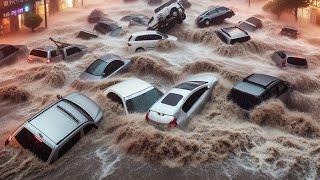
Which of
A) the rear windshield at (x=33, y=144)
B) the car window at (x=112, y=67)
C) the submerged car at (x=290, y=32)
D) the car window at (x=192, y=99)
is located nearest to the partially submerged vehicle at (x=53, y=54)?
the car window at (x=112, y=67)

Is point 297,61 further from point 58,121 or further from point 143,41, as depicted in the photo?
point 58,121

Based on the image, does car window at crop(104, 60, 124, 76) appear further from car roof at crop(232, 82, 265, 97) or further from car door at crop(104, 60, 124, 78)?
car roof at crop(232, 82, 265, 97)

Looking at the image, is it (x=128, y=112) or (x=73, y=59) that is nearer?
(x=128, y=112)

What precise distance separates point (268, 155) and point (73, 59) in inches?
522

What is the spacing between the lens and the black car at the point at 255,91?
14969mm

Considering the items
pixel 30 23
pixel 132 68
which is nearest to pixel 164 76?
pixel 132 68

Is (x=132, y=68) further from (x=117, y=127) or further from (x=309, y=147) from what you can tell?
(x=309, y=147)

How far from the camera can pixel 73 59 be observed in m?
21.8

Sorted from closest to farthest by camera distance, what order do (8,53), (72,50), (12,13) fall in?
(72,50) < (8,53) < (12,13)

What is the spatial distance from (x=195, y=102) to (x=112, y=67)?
5.83 metres

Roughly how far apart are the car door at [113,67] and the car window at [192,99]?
211 inches

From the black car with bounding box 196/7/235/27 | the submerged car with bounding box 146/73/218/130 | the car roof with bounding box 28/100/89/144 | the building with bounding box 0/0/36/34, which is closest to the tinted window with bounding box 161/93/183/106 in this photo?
the submerged car with bounding box 146/73/218/130

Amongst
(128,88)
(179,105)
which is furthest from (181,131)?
(128,88)

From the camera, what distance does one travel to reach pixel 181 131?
44.4 feet
